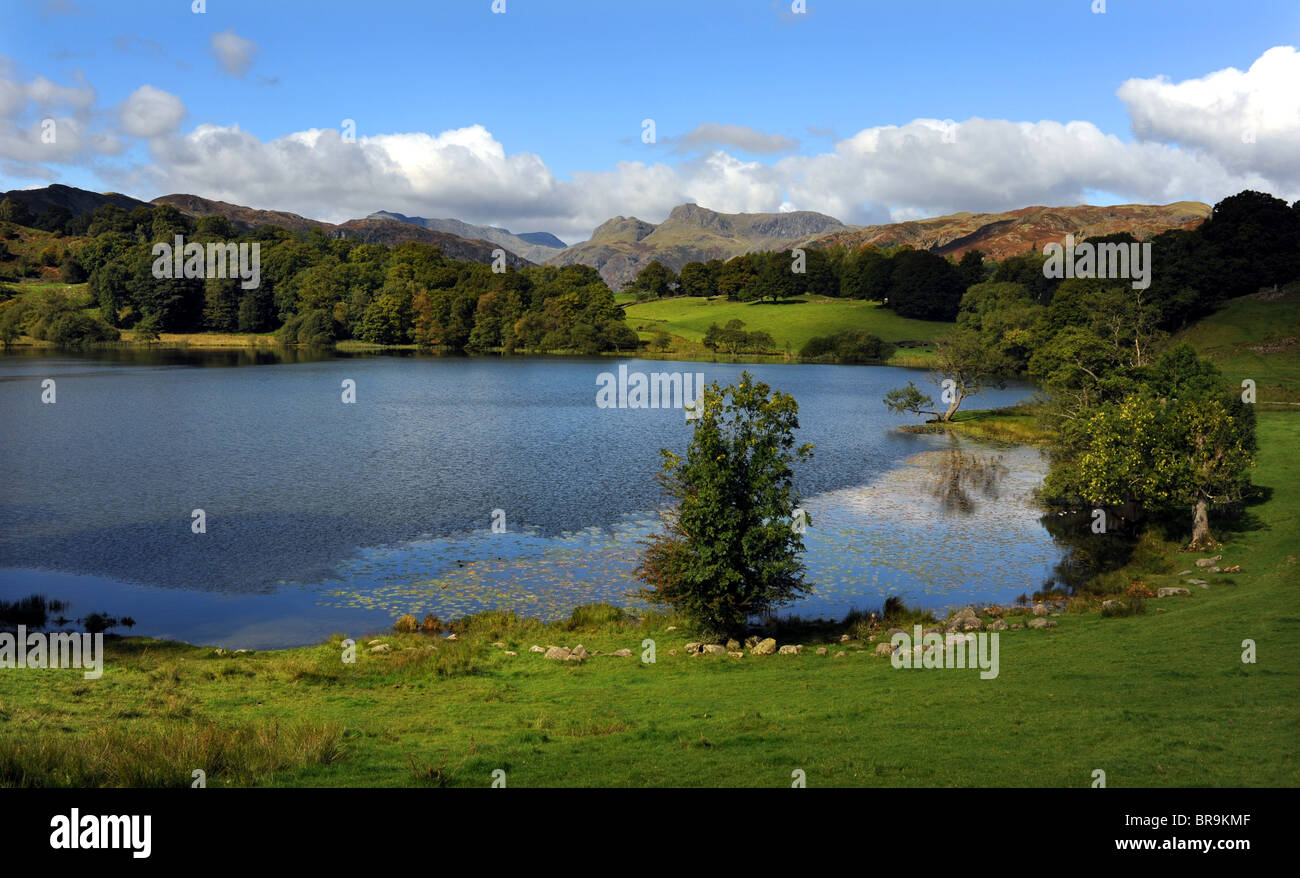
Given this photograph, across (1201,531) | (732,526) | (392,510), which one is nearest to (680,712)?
(732,526)

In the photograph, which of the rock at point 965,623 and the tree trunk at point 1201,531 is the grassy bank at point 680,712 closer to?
the rock at point 965,623

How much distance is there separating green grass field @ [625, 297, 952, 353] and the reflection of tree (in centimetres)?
10263

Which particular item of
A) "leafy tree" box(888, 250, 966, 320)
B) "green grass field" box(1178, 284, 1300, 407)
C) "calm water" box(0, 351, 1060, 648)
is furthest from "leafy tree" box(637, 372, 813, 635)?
"leafy tree" box(888, 250, 966, 320)

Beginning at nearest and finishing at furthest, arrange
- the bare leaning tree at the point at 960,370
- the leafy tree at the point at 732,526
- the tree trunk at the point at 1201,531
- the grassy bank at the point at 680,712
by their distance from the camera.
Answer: the grassy bank at the point at 680,712 < the leafy tree at the point at 732,526 < the tree trunk at the point at 1201,531 < the bare leaning tree at the point at 960,370

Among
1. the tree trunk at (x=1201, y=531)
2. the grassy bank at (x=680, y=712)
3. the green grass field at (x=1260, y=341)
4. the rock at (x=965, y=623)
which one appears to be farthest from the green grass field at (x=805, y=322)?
the grassy bank at (x=680, y=712)

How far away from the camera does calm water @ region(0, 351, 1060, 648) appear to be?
1307 inches

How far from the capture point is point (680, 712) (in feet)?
62.7

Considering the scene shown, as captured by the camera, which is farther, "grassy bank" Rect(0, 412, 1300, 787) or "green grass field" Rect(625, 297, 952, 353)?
"green grass field" Rect(625, 297, 952, 353)

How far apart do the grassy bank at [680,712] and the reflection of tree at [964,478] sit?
22.6 metres

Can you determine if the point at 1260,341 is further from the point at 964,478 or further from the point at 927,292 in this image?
the point at 927,292

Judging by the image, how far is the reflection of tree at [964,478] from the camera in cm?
5206

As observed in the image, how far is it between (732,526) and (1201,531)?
25.0 meters

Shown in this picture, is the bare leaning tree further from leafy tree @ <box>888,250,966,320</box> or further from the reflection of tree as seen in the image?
leafy tree @ <box>888,250,966,320</box>

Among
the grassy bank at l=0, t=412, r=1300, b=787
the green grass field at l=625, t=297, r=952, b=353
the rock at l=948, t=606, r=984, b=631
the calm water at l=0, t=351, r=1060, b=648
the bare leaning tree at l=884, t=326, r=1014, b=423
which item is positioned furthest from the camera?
the green grass field at l=625, t=297, r=952, b=353
